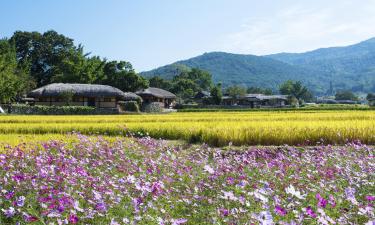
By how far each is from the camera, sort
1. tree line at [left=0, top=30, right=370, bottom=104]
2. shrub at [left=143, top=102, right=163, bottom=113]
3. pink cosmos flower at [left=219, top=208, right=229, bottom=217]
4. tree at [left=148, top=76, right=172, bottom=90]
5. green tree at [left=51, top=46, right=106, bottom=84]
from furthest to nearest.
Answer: tree at [left=148, top=76, right=172, bottom=90]
green tree at [left=51, top=46, right=106, bottom=84]
tree line at [left=0, top=30, right=370, bottom=104]
shrub at [left=143, top=102, right=163, bottom=113]
pink cosmos flower at [left=219, top=208, right=229, bottom=217]

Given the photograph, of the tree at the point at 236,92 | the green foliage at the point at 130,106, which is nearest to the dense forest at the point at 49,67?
the green foliage at the point at 130,106

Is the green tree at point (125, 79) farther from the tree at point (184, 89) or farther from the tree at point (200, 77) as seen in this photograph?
the tree at point (200, 77)

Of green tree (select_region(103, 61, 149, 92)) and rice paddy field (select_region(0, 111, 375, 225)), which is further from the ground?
green tree (select_region(103, 61, 149, 92))

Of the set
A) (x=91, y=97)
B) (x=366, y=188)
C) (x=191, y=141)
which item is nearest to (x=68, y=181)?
(x=366, y=188)

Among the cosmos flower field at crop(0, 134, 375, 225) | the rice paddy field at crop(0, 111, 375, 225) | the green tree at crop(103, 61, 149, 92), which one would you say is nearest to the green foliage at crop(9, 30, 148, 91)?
the green tree at crop(103, 61, 149, 92)

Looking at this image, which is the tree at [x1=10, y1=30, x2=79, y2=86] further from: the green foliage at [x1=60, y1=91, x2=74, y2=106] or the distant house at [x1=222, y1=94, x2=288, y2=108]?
the distant house at [x1=222, y1=94, x2=288, y2=108]

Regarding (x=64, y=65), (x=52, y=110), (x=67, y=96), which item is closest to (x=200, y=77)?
(x=64, y=65)

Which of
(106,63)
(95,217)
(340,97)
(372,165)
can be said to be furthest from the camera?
(340,97)

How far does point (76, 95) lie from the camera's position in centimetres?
5200

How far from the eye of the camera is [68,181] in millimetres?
5008

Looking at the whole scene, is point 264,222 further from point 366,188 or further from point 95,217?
point 366,188

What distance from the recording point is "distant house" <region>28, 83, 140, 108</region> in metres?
50.0

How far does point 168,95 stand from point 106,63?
11688 millimetres

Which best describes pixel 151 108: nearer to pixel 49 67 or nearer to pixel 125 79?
pixel 125 79
